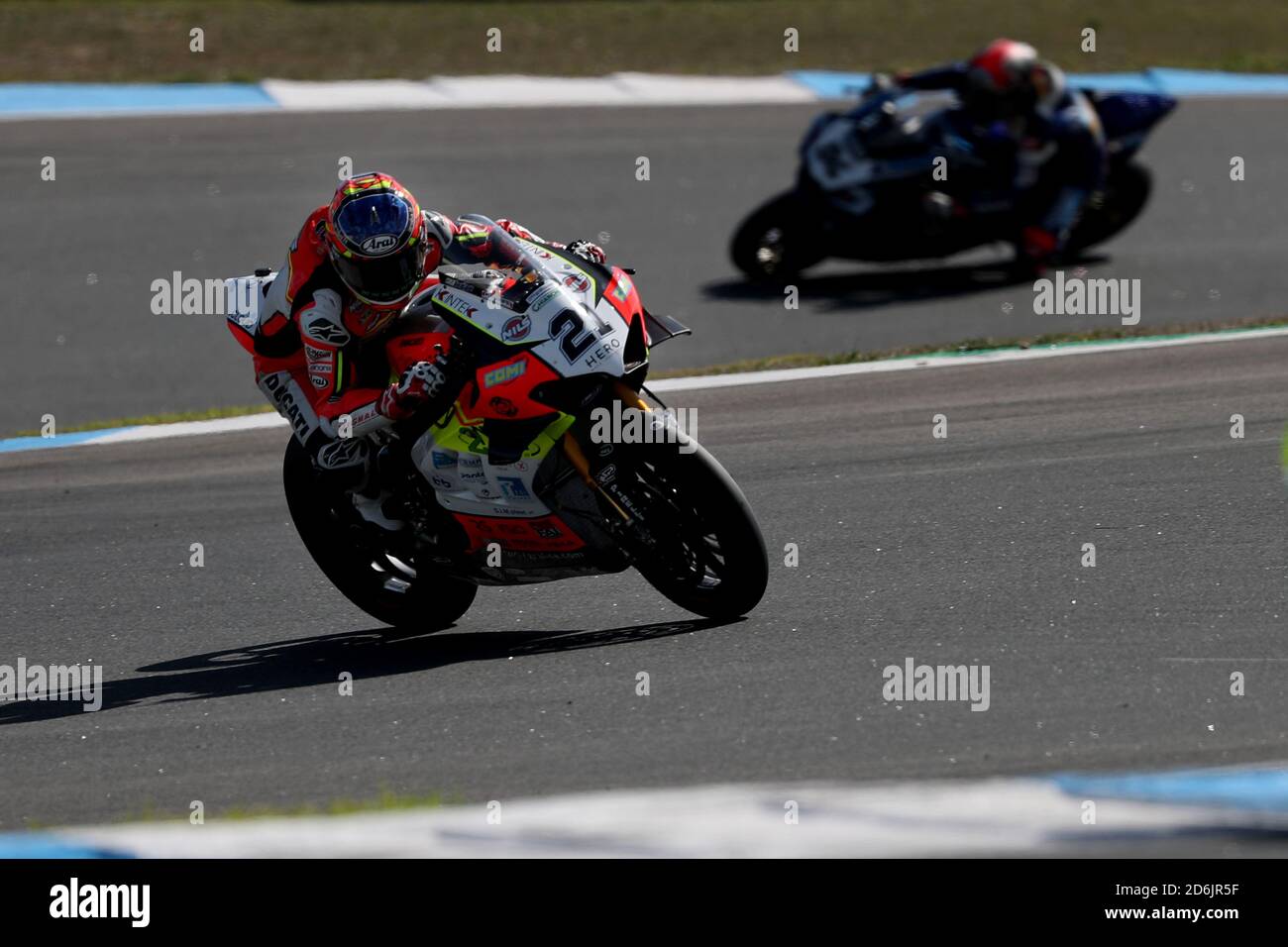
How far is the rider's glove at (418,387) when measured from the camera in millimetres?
6121

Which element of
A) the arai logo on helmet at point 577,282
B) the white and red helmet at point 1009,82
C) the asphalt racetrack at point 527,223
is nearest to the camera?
the arai logo on helmet at point 577,282

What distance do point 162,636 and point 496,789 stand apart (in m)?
2.35

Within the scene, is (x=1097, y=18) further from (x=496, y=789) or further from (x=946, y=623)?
(x=496, y=789)

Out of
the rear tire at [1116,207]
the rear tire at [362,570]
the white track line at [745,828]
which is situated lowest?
the white track line at [745,828]

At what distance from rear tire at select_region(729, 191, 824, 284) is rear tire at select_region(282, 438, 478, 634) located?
6.54 metres

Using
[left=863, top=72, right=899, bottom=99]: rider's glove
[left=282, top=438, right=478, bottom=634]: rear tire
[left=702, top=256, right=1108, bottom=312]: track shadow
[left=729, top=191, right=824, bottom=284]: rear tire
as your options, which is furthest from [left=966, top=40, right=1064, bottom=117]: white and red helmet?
[left=282, top=438, right=478, bottom=634]: rear tire

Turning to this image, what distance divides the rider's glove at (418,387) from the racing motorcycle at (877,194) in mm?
7175

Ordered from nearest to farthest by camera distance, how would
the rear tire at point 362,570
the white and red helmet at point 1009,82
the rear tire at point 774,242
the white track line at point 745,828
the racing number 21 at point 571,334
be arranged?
the white track line at point 745,828 < the racing number 21 at point 571,334 < the rear tire at point 362,570 < the white and red helmet at point 1009,82 < the rear tire at point 774,242

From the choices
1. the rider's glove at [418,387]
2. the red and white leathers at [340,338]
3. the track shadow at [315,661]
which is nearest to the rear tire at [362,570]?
the track shadow at [315,661]

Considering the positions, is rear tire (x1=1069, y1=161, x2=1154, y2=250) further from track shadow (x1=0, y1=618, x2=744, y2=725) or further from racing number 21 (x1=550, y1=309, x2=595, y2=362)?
racing number 21 (x1=550, y1=309, x2=595, y2=362)

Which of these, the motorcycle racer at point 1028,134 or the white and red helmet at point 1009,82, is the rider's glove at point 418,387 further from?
the white and red helmet at point 1009,82

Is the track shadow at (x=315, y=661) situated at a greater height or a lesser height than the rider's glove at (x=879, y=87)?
lesser

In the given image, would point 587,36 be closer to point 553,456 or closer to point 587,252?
point 587,252

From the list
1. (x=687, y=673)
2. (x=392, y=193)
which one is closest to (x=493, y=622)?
(x=687, y=673)
